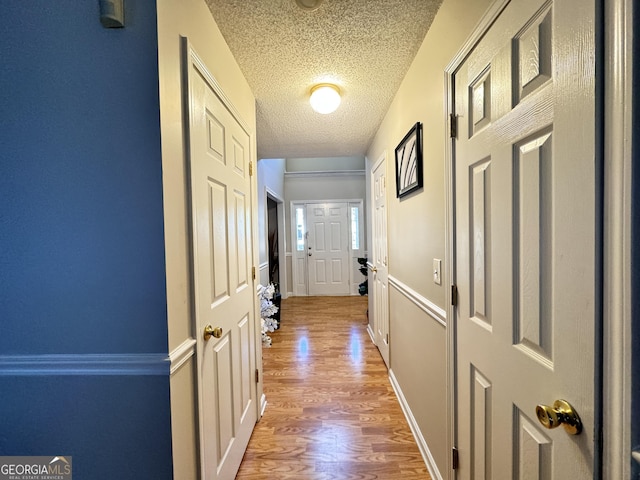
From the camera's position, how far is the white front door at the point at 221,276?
3.55ft

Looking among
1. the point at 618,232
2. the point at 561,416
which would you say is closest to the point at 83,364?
the point at 561,416

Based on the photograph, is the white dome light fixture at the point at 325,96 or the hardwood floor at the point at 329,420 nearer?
the hardwood floor at the point at 329,420

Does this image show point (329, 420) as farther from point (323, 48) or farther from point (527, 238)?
point (323, 48)

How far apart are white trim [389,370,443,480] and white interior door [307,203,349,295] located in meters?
3.61

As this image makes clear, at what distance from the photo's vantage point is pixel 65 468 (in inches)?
36.1

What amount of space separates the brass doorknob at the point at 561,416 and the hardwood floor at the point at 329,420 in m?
1.17

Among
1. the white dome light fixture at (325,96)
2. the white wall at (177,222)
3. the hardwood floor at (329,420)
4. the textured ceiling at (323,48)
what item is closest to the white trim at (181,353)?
the white wall at (177,222)

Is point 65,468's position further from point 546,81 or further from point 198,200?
point 546,81

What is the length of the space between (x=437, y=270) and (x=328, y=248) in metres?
4.54

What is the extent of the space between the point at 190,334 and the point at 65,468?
54cm

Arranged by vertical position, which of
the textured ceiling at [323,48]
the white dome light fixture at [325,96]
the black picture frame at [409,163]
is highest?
the textured ceiling at [323,48]

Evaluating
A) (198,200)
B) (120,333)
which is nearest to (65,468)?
(120,333)

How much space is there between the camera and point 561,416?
62 centimetres

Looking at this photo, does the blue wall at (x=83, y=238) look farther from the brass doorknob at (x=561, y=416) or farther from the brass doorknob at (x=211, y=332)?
the brass doorknob at (x=561, y=416)
